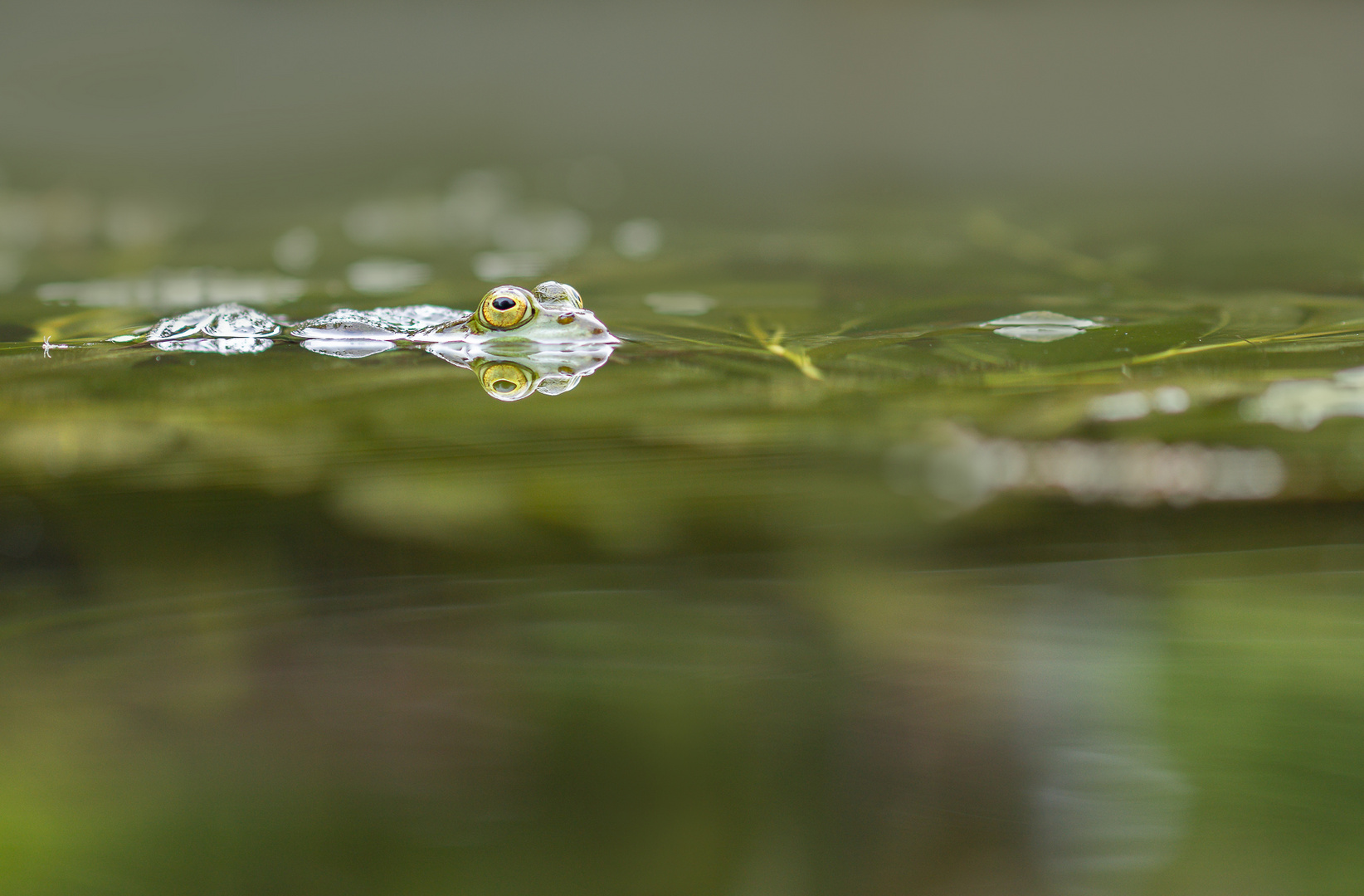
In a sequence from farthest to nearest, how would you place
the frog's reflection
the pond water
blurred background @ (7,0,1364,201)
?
blurred background @ (7,0,1364,201) → the frog's reflection → the pond water

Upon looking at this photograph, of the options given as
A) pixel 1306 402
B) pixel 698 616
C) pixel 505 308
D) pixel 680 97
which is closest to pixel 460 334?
pixel 505 308

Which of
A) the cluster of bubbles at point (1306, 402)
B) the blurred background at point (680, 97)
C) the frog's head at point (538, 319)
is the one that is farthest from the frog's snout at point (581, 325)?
the blurred background at point (680, 97)

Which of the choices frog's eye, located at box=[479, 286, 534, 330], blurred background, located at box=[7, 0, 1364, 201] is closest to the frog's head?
frog's eye, located at box=[479, 286, 534, 330]

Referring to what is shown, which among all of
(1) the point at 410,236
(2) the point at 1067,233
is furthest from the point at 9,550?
(2) the point at 1067,233

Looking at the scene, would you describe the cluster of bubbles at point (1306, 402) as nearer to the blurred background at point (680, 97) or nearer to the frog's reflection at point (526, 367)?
the frog's reflection at point (526, 367)

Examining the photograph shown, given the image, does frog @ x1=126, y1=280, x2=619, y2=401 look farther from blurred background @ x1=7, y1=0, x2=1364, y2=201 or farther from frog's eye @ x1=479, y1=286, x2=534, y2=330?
blurred background @ x1=7, y1=0, x2=1364, y2=201

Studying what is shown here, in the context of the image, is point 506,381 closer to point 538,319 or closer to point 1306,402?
point 538,319
